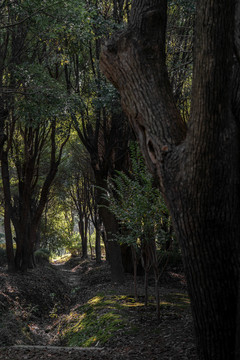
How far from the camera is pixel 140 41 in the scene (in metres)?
4.00

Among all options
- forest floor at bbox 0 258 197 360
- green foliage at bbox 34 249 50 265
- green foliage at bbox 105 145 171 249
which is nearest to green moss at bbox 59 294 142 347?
forest floor at bbox 0 258 197 360

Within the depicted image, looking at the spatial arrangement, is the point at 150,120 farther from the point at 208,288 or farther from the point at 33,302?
the point at 33,302

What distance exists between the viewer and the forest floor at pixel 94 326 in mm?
5879

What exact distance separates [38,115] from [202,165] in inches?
277

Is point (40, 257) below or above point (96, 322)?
above

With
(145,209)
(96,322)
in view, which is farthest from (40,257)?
(145,209)

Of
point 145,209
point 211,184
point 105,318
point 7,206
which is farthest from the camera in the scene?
point 7,206

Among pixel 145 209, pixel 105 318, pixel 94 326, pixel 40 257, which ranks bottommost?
pixel 94 326

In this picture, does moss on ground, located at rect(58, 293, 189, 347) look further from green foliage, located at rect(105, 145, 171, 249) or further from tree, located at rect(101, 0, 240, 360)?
tree, located at rect(101, 0, 240, 360)

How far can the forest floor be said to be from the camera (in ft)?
19.3

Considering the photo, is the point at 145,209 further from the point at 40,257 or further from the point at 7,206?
the point at 40,257

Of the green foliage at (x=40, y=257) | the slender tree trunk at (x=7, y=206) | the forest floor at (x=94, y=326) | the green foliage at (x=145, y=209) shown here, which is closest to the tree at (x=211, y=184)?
the forest floor at (x=94, y=326)

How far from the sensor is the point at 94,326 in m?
8.15

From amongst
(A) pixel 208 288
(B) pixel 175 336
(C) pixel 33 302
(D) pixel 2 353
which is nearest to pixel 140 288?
(C) pixel 33 302
